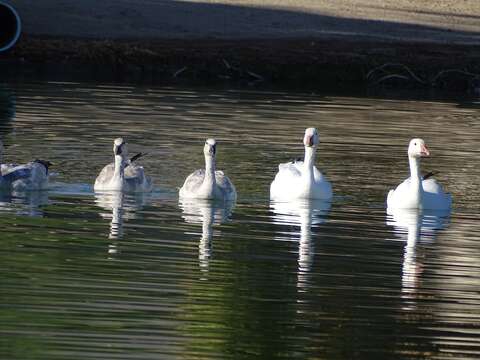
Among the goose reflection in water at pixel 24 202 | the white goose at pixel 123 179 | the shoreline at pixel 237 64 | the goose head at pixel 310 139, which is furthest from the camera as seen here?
the shoreline at pixel 237 64

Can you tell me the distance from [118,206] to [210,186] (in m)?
1.10

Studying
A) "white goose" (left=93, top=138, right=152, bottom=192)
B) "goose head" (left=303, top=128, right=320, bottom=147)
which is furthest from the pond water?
"goose head" (left=303, top=128, right=320, bottom=147)

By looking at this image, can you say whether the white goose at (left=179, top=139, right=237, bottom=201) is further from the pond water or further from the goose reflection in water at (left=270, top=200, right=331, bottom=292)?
the goose reflection in water at (left=270, top=200, right=331, bottom=292)

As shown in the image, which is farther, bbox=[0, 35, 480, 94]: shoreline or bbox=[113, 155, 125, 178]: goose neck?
bbox=[0, 35, 480, 94]: shoreline

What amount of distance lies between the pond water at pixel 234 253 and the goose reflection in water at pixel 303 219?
4cm

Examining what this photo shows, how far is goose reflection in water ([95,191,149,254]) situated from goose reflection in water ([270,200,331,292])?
145 cm

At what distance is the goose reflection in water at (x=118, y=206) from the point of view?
52.3 feet

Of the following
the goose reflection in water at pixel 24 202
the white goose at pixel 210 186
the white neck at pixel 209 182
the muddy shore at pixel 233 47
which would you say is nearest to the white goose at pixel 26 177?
the goose reflection in water at pixel 24 202

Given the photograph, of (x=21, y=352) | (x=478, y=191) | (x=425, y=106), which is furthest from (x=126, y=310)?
(x=425, y=106)

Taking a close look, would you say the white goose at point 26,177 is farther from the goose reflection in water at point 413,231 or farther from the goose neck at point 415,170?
the goose neck at point 415,170

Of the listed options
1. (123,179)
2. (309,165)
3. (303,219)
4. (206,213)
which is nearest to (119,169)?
(123,179)

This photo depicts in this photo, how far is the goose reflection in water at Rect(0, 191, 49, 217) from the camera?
669 inches

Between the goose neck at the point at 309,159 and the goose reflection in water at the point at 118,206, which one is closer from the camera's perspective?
the goose reflection in water at the point at 118,206

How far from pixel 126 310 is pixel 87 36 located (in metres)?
25.4
